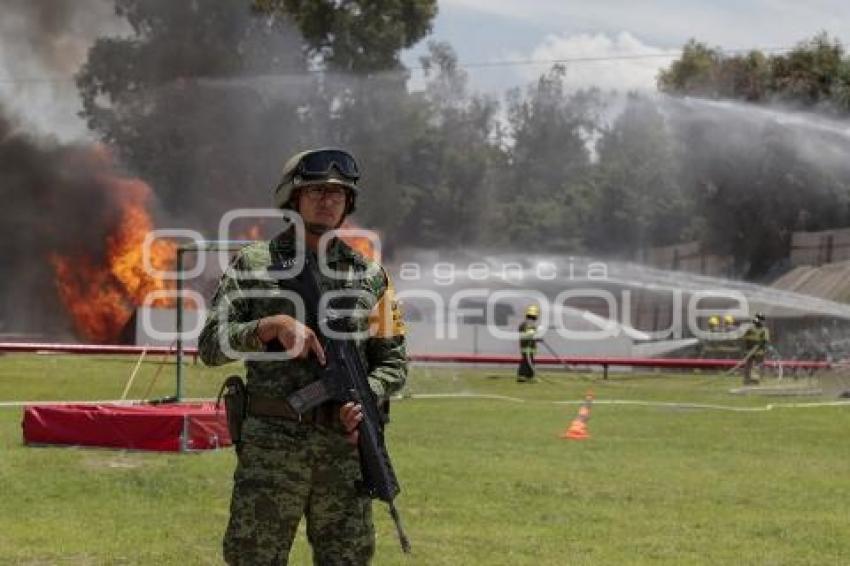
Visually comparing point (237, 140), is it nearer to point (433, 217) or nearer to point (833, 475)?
point (433, 217)

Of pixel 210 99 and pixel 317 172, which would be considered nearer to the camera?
pixel 317 172

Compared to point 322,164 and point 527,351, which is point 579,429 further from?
point 527,351

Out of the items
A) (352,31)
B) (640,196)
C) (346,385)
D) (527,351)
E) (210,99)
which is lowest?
(527,351)

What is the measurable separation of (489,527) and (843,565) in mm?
2205

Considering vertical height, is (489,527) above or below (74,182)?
below

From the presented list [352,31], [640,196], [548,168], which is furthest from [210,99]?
[548,168]

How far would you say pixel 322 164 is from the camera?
397 cm

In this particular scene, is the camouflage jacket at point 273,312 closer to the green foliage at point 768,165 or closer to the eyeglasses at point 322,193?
the eyeglasses at point 322,193

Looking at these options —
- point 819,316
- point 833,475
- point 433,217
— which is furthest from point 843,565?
point 433,217

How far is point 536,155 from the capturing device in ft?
313

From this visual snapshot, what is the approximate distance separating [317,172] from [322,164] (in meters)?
0.03

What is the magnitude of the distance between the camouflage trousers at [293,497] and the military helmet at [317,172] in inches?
31.6

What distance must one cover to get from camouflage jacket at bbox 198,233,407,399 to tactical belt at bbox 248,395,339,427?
27 millimetres

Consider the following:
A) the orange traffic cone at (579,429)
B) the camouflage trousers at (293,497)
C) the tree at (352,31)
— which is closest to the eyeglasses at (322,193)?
Result: the camouflage trousers at (293,497)
